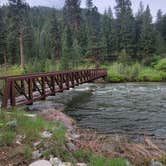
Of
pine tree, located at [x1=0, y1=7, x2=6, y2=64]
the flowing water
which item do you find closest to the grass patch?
the flowing water

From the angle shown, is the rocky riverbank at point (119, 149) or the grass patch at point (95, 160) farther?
the rocky riverbank at point (119, 149)

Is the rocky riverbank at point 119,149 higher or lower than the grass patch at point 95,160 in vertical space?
lower

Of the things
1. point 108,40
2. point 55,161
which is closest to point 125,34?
point 108,40

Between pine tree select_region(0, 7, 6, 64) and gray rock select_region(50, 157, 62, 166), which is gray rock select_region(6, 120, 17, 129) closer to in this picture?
gray rock select_region(50, 157, 62, 166)

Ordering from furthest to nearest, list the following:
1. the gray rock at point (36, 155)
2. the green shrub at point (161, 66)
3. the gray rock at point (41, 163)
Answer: the green shrub at point (161, 66)
the gray rock at point (36, 155)
the gray rock at point (41, 163)

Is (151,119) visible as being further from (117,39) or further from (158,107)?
(117,39)

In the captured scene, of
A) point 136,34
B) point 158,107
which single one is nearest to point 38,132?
point 158,107

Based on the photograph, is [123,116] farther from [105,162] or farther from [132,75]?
[132,75]

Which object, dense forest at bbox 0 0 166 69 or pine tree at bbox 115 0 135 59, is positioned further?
pine tree at bbox 115 0 135 59

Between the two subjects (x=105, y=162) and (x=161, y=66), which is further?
(x=161, y=66)

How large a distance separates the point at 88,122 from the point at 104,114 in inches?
94.4

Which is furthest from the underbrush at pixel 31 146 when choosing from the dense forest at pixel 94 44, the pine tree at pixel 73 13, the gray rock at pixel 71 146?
the pine tree at pixel 73 13

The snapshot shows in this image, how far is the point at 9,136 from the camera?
7121mm

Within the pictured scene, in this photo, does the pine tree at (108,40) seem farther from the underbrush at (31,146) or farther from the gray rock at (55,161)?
the gray rock at (55,161)
